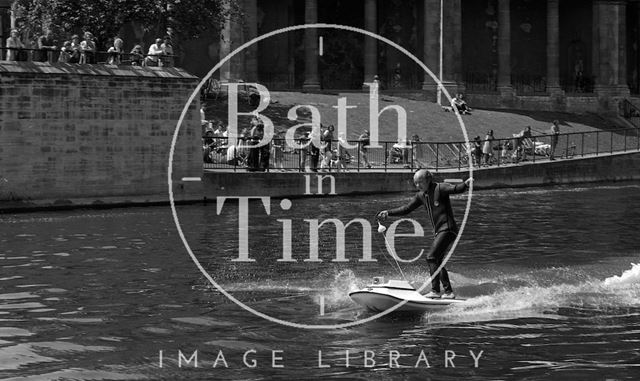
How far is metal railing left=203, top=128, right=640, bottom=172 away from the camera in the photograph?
1702 inches

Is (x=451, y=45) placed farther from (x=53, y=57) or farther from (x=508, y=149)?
(x=53, y=57)

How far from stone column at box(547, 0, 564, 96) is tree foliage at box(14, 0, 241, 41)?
31.2m

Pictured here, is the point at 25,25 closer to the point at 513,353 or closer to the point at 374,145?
the point at 374,145

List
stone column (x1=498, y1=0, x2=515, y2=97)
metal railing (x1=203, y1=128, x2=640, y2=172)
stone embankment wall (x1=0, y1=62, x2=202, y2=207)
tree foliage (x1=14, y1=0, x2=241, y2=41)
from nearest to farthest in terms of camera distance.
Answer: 1. stone embankment wall (x1=0, y1=62, x2=202, y2=207)
2. metal railing (x1=203, y1=128, x2=640, y2=172)
3. tree foliage (x1=14, y1=0, x2=241, y2=41)
4. stone column (x1=498, y1=0, x2=515, y2=97)

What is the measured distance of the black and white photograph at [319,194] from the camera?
1634cm

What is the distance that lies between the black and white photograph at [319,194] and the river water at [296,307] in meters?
0.07

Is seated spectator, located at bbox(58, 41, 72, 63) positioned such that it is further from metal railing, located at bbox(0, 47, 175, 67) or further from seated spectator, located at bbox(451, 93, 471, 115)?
seated spectator, located at bbox(451, 93, 471, 115)

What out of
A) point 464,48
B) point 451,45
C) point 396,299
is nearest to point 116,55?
point 396,299

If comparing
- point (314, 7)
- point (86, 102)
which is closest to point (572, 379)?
point (86, 102)

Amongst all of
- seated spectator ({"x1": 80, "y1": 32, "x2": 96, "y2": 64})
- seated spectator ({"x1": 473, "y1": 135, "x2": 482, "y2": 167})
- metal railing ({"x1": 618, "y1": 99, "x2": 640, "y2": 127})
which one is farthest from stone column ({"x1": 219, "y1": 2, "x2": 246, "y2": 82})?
metal railing ({"x1": 618, "y1": 99, "x2": 640, "y2": 127})

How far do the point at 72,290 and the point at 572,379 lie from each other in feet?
31.9

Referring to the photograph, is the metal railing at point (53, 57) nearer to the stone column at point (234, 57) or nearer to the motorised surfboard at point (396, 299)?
the stone column at point (234, 57)

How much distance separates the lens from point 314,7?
68.2 meters

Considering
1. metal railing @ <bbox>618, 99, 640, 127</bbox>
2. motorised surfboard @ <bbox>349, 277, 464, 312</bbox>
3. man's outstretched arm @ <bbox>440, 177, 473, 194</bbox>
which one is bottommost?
motorised surfboard @ <bbox>349, 277, 464, 312</bbox>
